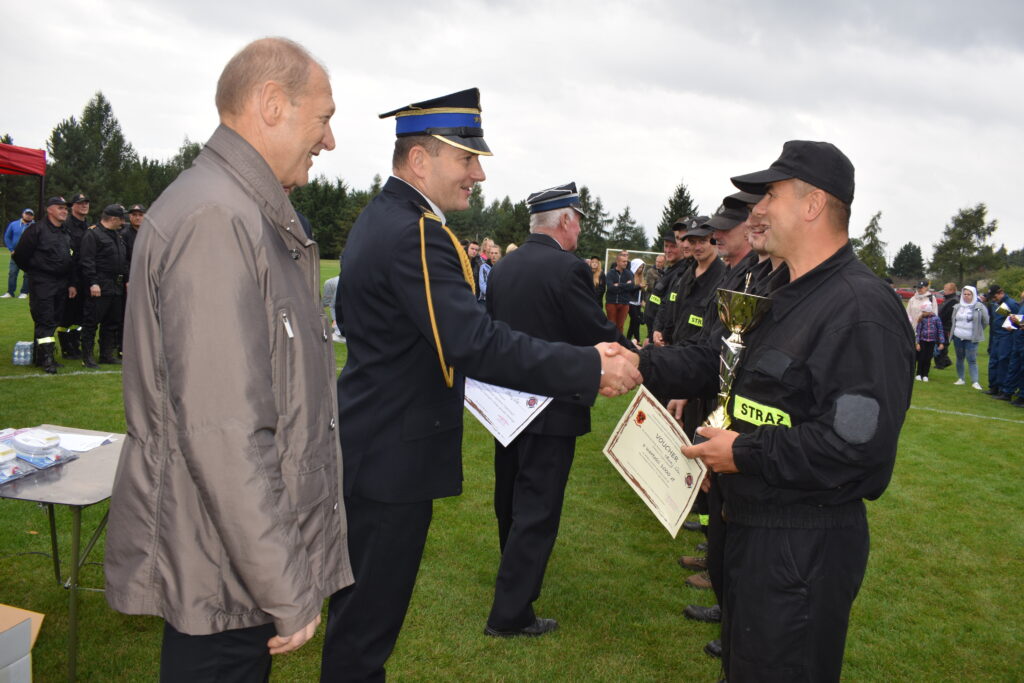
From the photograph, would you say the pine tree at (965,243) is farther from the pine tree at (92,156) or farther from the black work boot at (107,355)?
the pine tree at (92,156)

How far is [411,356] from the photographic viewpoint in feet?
8.58

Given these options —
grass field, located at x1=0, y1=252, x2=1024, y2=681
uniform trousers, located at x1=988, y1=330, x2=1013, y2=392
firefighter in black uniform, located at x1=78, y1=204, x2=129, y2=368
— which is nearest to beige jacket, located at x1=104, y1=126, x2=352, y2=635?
grass field, located at x1=0, y1=252, x2=1024, y2=681

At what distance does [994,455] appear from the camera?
9297 mm

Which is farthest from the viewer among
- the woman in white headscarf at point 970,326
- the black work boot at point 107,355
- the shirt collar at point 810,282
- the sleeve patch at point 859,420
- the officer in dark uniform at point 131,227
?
the woman in white headscarf at point 970,326

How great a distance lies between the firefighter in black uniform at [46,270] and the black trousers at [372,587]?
384 inches

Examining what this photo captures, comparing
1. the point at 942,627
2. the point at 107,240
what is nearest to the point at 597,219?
the point at 107,240

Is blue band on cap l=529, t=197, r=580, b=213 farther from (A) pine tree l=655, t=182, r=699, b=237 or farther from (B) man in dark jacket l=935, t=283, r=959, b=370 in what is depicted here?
(A) pine tree l=655, t=182, r=699, b=237

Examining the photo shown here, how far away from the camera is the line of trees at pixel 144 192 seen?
217ft

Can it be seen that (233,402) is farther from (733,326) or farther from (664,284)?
(664,284)

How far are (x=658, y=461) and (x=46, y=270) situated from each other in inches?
428

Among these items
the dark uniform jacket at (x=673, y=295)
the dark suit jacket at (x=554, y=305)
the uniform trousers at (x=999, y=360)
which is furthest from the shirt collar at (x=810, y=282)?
the uniform trousers at (x=999, y=360)

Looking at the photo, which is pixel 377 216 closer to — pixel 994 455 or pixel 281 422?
pixel 281 422

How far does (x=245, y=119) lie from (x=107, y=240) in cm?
1117

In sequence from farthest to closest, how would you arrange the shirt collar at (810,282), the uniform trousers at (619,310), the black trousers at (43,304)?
the uniform trousers at (619,310), the black trousers at (43,304), the shirt collar at (810,282)
